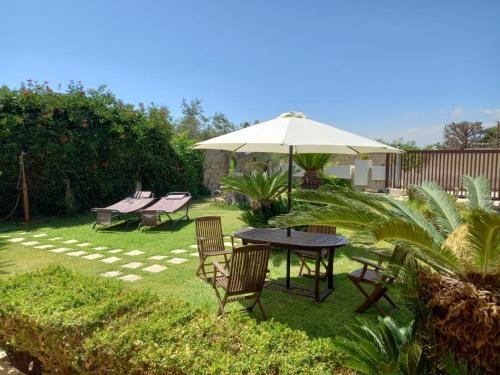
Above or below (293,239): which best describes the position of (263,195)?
above

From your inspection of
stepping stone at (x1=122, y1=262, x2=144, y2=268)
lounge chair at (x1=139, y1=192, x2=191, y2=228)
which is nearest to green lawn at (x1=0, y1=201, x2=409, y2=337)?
stepping stone at (x1=122, y1=262, x2=144, y2=268)

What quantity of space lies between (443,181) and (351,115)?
26.4 feet

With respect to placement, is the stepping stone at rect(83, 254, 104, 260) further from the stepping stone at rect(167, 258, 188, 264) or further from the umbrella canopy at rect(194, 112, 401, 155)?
the umbrella canopy at rect(194, 112, 401, 155)

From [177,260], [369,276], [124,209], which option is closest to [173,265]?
[177,260]

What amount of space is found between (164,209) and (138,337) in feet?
25.1

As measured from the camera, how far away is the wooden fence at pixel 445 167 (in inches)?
531

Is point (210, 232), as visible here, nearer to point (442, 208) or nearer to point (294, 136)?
point (294, 136)

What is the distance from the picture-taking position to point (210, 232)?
19.6 ft

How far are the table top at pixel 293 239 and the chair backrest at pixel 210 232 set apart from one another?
69cm

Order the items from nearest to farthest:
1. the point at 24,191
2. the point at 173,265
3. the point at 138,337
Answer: the point at 138,337
the point at 173,265
the point at 24,191

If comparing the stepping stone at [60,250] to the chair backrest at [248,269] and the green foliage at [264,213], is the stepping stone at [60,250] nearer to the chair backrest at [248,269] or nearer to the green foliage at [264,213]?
the green foliage at [264,213]

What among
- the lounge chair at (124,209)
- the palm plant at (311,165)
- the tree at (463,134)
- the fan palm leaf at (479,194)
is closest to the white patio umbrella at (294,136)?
the fan palm leaf at (479,194)

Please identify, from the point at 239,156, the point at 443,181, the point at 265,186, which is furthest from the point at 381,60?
the point at 265,186

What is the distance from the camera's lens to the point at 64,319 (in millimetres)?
2652
